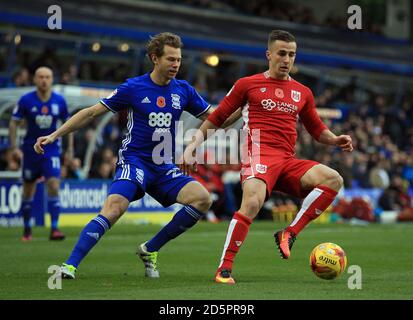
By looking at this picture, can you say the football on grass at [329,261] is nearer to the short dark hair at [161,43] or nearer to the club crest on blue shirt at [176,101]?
the club crest on blue shirt at [176,101]

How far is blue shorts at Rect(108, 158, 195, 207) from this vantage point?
986 centimetres

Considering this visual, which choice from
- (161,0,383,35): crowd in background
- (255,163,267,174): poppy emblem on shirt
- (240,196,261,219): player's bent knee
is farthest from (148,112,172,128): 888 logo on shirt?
(161,0,383,35): crowd in background

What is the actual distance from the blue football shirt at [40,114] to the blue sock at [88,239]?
6.13m

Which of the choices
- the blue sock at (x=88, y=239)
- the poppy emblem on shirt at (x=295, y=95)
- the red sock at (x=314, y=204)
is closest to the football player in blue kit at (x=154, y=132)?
the blue sock at (x=88, y=239)

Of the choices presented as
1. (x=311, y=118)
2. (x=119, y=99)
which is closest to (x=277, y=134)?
(x=311, y=118)

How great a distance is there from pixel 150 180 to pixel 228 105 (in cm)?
107

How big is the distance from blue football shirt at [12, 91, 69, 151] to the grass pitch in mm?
1625

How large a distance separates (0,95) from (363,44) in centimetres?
2296

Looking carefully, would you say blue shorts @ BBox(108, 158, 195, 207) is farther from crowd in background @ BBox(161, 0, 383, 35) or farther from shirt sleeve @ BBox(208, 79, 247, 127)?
crowd in background @ BBox(161, 0, 383, 35)

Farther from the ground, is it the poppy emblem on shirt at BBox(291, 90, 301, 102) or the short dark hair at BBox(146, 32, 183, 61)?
the short dark hair at BBox(146, 32, 183, 61)

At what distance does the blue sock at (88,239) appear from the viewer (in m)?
9.55

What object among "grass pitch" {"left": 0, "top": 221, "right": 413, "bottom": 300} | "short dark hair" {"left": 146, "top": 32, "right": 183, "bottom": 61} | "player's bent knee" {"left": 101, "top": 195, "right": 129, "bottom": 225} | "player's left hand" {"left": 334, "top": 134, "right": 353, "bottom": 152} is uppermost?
"short dark hair" {"left": 146, "top": 32, "right": 183, "bottom": 61}

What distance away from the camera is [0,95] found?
21.5 meters

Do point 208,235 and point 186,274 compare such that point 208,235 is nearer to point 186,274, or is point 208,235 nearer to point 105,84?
point 186,274
